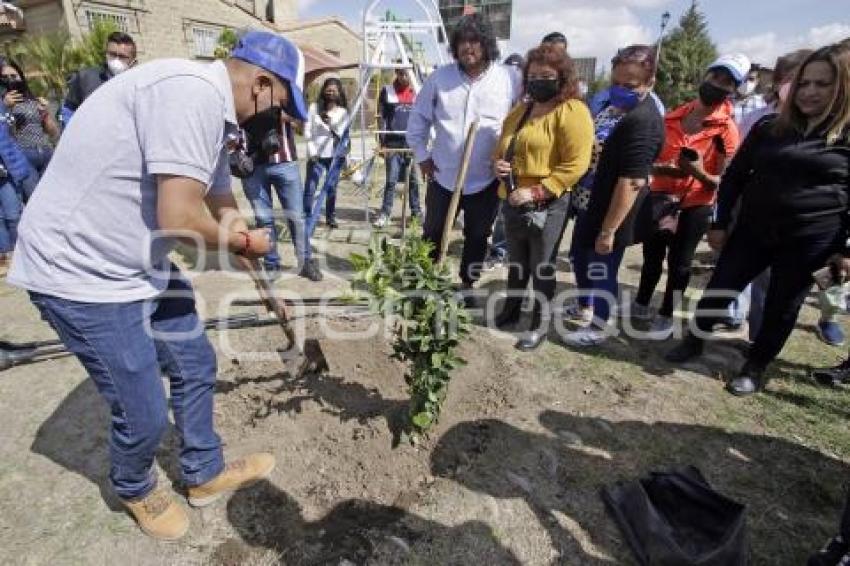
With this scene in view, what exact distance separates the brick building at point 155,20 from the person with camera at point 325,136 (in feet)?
41.4

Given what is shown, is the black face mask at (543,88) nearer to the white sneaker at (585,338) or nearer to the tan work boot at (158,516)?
the white sneaker at (585,338)

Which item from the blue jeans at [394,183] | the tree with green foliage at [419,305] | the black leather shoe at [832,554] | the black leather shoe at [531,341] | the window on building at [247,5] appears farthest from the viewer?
the window on building at [247,5]

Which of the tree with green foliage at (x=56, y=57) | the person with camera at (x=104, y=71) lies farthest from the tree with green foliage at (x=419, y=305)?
the tree with green foliage at (x=56, y=57)

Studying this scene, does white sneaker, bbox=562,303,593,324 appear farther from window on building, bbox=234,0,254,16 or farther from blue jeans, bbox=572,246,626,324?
window on building, bbox=234,0,254,16

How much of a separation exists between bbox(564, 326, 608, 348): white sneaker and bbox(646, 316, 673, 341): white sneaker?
461mm

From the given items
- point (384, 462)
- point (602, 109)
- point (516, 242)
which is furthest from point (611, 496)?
point (602, 109)

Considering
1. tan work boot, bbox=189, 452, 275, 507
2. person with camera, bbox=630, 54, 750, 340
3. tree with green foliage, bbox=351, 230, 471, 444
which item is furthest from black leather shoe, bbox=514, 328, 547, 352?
tan work boot, bbox=189, 452, 275, 507

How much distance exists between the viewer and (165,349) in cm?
200

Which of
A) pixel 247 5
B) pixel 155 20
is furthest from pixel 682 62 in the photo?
pixel 155 20

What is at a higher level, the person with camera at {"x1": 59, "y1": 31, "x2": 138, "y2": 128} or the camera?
the person with camera at {"x1": 59, "y1": 31, "x2": 138, "y2": 128}

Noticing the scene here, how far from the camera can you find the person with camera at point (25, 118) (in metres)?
5.11

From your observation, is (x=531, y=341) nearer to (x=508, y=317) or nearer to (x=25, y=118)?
(x=508, y=317)

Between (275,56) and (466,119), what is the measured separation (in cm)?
243

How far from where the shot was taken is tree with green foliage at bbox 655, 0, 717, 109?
28500 millimetres
